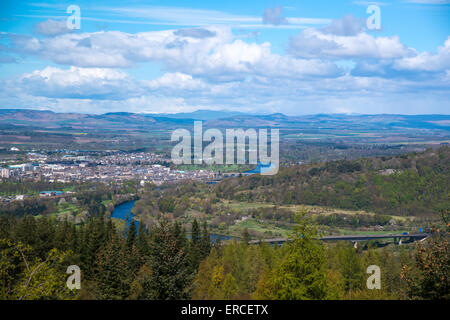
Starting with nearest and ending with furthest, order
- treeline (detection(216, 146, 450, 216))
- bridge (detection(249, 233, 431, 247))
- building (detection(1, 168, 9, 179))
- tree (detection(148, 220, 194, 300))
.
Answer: tree (detection(148, 220, 194, 300)), bridge (detection(249, 233, 431, 247)), treeline (detection(216, 146, 450, 216)), building (detection(1, 168, 9, 179))

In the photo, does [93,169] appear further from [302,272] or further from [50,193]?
[302,272]

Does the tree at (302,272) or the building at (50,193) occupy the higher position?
the tree at (302,272)

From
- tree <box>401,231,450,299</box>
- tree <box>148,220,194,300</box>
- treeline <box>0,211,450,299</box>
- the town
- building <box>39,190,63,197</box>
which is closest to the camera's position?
treeline <box>0,211,450,299</box>

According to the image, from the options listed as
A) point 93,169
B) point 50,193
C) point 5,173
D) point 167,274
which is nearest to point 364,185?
point 50,193

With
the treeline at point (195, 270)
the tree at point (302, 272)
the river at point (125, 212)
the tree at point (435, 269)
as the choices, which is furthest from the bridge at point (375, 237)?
the tree at point (302, 272)

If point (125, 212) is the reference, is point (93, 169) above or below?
above

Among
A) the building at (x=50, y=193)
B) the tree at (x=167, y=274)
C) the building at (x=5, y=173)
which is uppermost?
the building at (x=5, y=173)

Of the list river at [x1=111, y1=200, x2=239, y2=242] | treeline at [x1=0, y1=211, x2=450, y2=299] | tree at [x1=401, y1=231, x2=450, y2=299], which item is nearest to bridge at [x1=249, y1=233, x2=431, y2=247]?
river at [x1=111, y1=200, x2=239, y2=242]

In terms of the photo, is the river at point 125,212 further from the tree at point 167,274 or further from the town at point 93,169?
the tree at point 167,274

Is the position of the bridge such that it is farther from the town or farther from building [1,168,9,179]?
building [1,168,9,179]
